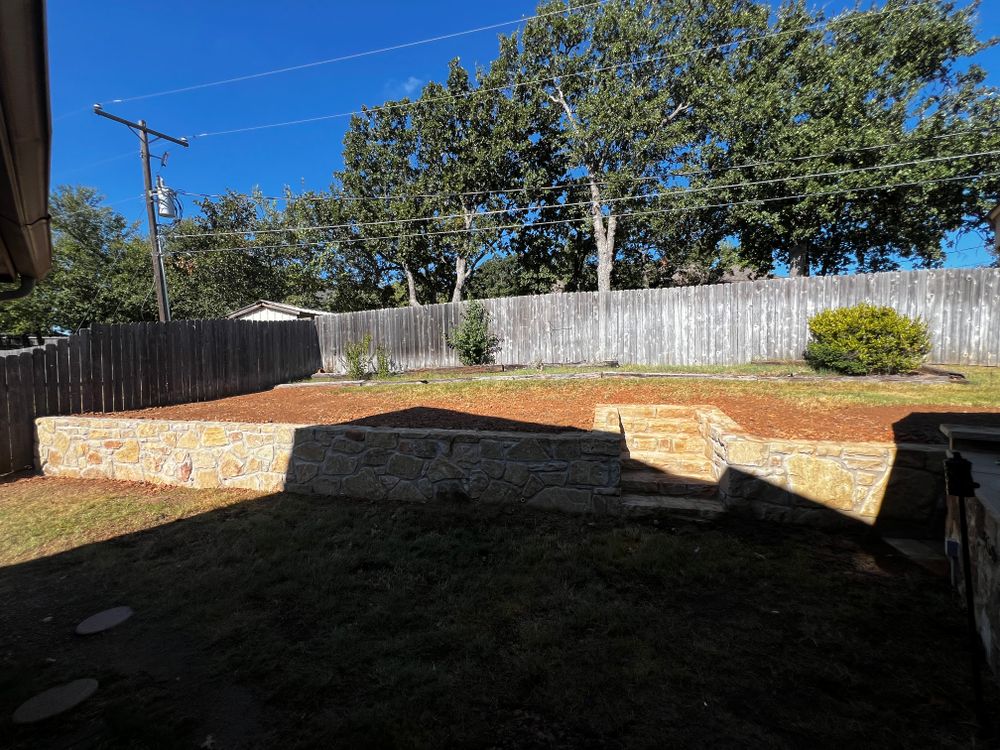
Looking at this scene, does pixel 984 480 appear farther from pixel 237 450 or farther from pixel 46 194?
pixel 237 450

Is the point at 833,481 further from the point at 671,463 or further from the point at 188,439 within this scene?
the point at 188,439

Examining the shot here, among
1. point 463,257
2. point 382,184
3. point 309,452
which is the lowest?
point 309,452

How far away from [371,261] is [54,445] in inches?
798

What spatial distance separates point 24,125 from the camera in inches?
72.0

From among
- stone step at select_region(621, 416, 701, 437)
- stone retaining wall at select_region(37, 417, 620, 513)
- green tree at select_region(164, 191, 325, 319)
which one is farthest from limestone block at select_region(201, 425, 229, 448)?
green tree at select_region(164, 191, 325, 319)

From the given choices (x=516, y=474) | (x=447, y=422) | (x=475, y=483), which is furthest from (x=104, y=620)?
(x=447, y=422)

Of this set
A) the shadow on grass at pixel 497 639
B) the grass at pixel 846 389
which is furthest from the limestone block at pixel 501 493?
the grass at pixel 846 389

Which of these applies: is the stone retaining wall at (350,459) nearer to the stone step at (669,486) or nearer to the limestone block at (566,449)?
the limestone block at (566,449)

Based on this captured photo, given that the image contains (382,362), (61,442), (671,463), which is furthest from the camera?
(382,362)

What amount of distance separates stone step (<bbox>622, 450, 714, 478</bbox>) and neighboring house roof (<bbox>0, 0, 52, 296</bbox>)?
4675 mm

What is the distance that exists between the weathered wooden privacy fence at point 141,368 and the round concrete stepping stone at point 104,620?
14.8 ft

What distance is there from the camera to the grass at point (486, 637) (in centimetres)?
176

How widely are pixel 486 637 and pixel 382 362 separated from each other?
429 inches

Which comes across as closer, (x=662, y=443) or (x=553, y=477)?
(x=553, y=477)
